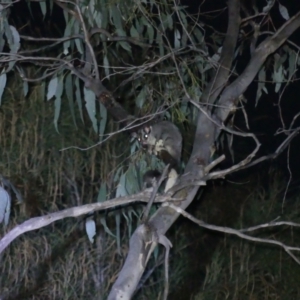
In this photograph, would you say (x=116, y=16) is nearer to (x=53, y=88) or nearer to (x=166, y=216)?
(x=53, y=88)

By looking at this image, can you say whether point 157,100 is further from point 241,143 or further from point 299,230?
point 299,230

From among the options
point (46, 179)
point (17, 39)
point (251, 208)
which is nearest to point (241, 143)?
point (251, 208)

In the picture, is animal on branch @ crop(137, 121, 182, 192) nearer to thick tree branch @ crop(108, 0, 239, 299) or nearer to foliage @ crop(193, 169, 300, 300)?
thick tree branch @ crop(108, 0, 239, 299)

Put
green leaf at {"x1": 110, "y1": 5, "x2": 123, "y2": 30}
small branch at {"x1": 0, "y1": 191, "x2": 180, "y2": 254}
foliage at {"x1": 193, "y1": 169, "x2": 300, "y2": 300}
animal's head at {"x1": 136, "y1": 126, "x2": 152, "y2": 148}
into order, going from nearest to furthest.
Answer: small branch at {"x1": 0, "y1": 191, "x2": 180, "y2": 254} → green leaf at {"x1": 110, "y1": 5, "x2": 123, "y2": 30} → animal's head at {"x1": 136, "y1": 126, "x2": 152, "y2": 148} → foliage at {"x1": 193, "y1": 169, "x2": 300, "y2": 300}

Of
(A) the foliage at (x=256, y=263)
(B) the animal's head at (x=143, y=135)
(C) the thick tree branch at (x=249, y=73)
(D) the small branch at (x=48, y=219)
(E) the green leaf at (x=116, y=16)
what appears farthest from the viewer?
(A) the foliage at (x=256, y=263)

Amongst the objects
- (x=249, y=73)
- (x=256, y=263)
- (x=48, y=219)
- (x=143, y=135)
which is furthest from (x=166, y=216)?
(x=256, y=263)

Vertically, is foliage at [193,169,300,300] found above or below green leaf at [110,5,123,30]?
below

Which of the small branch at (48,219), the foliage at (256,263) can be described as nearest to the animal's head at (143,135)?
the small branch at (48,219)

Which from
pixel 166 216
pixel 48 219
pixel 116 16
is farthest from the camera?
pixel 116 16

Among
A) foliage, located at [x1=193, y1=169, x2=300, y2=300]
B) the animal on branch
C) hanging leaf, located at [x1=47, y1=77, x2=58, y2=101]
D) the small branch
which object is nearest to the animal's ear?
the animal on branch

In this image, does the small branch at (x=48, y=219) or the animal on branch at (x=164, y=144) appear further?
the animal on branch at (x=164, y=144)

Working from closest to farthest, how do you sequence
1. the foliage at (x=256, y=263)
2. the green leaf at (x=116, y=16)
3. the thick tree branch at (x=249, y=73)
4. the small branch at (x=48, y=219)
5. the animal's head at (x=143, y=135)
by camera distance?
1. the small branch at (x=48, y=219)
2. the thick tree branch at (x=249, y=73)
3. the green leaf at (x=116, y=16)
4. the animal's head at (x=143, y=135)
5. the foliage at (x=256, y=263)

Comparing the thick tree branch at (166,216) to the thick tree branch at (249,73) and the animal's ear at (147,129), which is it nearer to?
the thick tree branch at (249,73)

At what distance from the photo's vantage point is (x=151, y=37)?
7.25 ft
